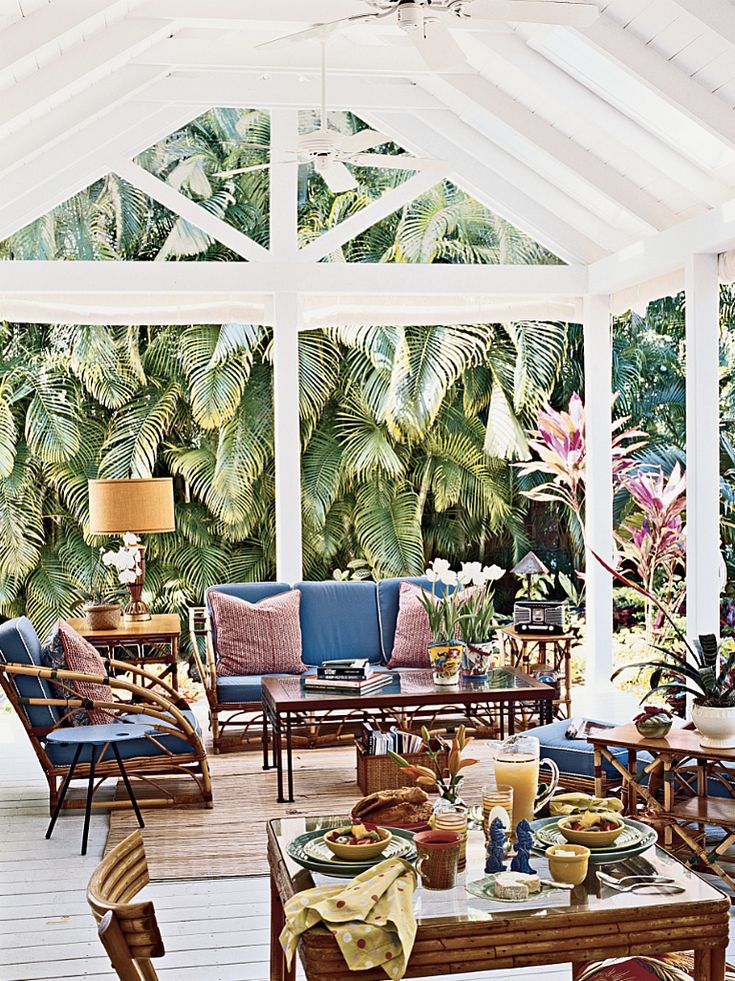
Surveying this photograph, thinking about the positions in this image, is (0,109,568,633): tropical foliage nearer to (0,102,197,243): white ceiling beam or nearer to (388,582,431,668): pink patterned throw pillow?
(0,102,197,243): white ceiling beam

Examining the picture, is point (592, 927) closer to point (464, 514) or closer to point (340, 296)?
point (340, 296)

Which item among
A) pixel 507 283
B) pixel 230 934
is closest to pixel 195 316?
pixel 507 283

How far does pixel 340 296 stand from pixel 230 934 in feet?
14.9

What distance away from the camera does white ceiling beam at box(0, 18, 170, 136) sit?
5.64 metres

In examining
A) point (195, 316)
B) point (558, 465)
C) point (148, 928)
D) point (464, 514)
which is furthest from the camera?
point (464, 514)

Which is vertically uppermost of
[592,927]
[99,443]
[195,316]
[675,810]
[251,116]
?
[251,116]

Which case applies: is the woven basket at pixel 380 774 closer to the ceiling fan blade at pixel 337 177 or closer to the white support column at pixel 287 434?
the white support column at pixel 287 434

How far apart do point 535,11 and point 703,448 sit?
2962 mm

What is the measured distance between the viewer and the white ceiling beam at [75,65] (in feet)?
18.5

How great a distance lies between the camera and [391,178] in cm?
875

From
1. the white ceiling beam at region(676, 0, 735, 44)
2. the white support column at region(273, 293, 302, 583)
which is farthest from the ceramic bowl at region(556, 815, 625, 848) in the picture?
the white support column at region(273, 293, 302, 583)

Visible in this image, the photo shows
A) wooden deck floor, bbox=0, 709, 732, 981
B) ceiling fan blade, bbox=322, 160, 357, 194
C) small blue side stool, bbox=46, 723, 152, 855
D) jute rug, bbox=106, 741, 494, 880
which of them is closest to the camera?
wooden deck floor, bbox=0, 709, 732, 981

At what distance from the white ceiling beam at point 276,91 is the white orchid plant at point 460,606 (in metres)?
3.07

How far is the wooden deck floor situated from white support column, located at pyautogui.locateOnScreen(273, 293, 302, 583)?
2.50m
